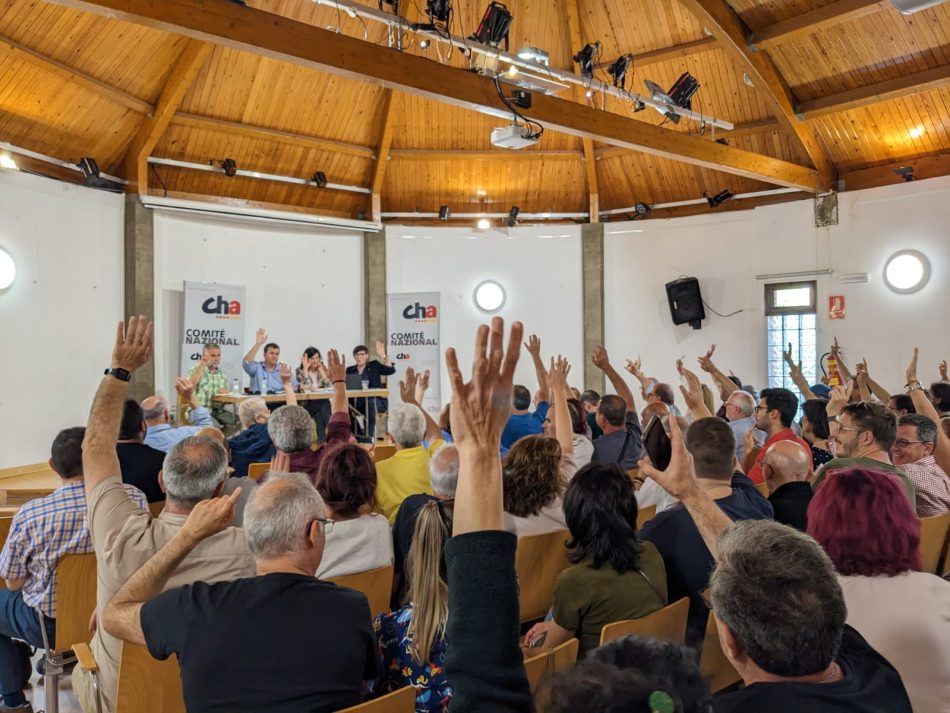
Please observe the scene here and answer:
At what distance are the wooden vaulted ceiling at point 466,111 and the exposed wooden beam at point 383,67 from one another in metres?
0.24

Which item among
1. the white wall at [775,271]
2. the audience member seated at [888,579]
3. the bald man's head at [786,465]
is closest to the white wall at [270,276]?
the white wall at [775,271]

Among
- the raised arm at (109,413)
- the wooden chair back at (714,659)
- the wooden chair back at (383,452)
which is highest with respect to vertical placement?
the raised arm at (109,413)

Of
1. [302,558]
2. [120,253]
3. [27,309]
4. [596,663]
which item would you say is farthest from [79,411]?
[596,663]

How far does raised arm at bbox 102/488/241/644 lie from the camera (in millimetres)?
1862

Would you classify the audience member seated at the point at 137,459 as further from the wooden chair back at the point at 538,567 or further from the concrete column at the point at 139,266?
the concrete column at the point at 139,266

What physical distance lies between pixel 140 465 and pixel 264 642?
2.46 m

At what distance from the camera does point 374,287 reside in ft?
40.4

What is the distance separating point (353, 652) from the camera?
176cm

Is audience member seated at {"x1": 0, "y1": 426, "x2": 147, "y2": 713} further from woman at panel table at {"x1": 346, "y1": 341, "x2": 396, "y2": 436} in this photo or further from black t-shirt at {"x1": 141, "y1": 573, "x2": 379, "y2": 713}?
woman at panel table at {"x1": 346, "y1": 341, "x2": 396, "y2": 436}

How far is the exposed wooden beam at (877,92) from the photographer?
908cm

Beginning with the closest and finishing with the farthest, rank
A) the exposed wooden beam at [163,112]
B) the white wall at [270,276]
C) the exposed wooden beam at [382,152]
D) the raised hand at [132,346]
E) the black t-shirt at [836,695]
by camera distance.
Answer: the black t-shirt at [836,695] → the raised hand at [132,346] → the exposed wooden beam at [163,112] → the white wall at [270,276] → the exposed wooden beam at [382,152]

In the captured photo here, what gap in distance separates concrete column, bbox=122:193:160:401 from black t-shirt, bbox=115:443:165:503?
21.2 ft

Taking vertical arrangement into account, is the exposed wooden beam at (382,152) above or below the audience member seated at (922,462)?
above

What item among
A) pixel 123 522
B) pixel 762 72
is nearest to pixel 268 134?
pixel 762 72
